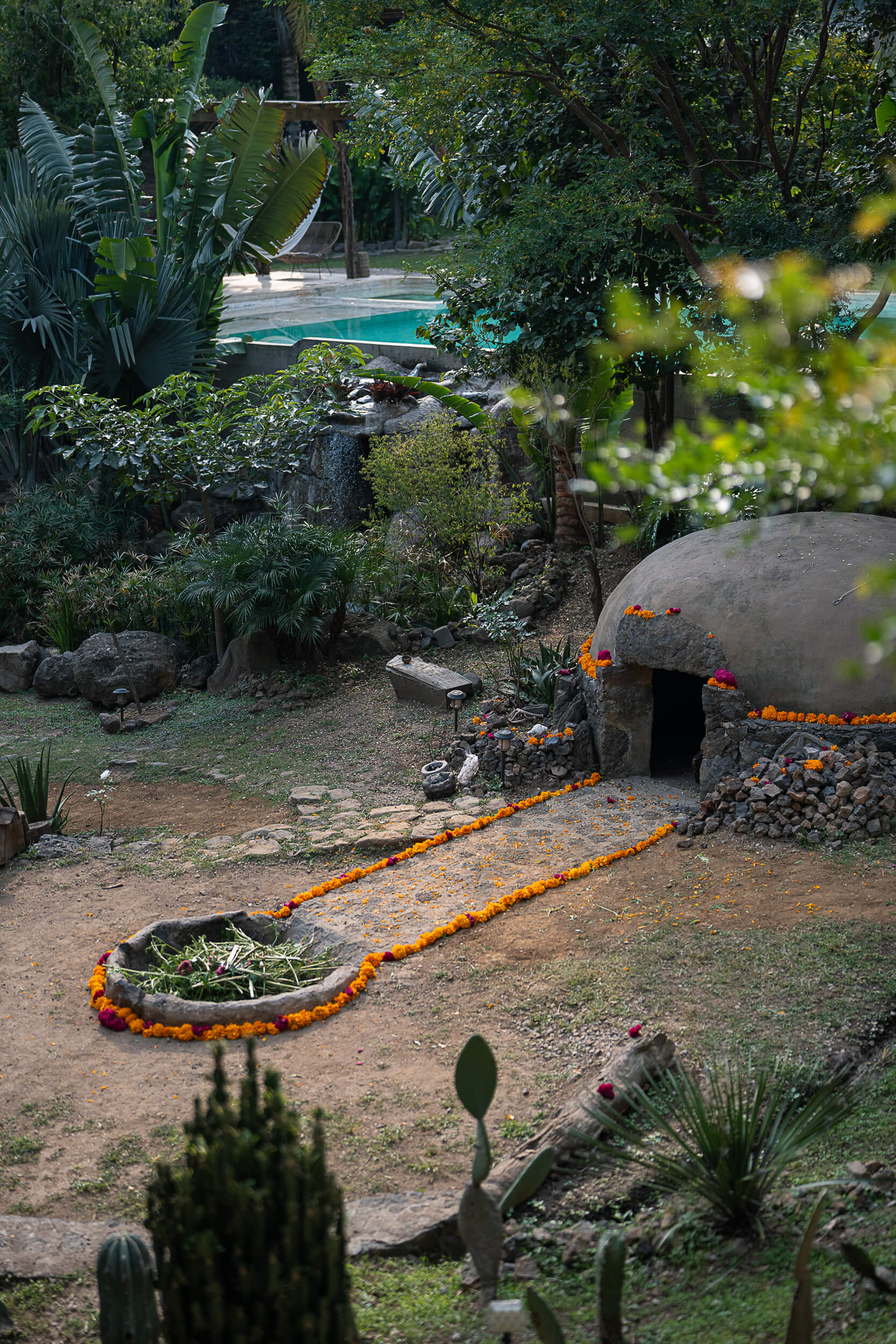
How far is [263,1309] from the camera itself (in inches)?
121

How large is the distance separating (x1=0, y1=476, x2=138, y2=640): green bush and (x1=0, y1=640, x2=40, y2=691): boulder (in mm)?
600

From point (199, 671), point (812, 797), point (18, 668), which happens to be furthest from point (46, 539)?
point (812, 797)

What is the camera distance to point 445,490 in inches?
511

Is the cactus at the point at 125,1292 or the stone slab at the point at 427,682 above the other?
the cactus at the point at 125,1292

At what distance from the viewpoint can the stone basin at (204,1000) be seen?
20.8ft

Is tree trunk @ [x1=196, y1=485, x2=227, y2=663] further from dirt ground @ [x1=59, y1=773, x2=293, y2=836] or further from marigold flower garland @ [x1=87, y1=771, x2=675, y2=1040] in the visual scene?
marigold flower garland @ [x1=87, y1=771, x2=675, y2=1040]

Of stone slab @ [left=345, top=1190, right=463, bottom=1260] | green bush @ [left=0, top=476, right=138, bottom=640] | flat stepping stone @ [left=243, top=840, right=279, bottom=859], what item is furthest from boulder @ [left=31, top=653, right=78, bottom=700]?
stone slab @ [left=345, top=1190, right=463, bottom=1260]

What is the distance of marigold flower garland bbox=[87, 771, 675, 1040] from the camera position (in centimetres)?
628

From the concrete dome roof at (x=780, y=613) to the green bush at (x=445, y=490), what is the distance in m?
4.50

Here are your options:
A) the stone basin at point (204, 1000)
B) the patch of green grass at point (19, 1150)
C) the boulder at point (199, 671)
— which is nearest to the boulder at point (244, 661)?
the boulder at point (199, 671)

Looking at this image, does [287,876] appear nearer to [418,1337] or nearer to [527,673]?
[527,673]

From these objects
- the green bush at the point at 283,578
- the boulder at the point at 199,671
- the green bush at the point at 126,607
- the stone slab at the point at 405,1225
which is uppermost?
the green bush at the point at 283,578

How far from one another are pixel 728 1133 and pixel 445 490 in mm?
9597

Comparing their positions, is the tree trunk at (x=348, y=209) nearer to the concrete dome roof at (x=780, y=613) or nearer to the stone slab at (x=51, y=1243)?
the concrete dome roof at (x=780, y=613)
